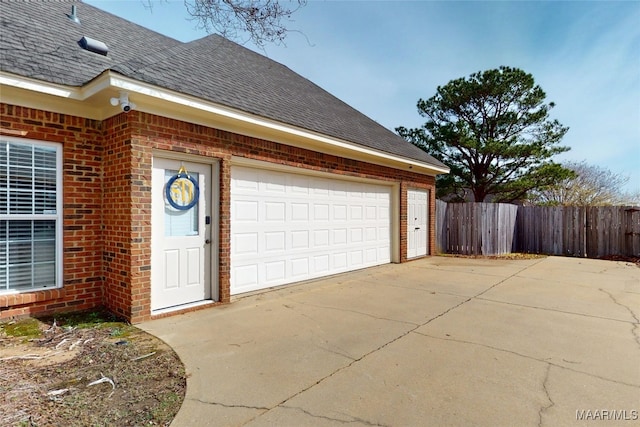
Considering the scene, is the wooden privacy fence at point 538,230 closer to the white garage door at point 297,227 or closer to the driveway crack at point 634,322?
the white garage door at point 297,227

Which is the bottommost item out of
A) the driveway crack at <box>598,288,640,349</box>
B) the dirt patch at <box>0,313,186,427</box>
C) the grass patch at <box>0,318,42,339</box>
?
the driveway crack at <box>598,288,640,349</box>

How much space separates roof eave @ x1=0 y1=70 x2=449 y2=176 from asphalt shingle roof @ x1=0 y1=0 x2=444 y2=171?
11 cm

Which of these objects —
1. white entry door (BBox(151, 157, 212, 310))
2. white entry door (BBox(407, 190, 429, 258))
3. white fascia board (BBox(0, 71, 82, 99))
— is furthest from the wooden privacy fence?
white fascia board (BBox(0, 71, 82, 99))

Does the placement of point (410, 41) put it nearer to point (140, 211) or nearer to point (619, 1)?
point (619, 1)

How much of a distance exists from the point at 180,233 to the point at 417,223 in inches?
319

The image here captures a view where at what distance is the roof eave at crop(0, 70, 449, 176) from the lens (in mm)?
4141

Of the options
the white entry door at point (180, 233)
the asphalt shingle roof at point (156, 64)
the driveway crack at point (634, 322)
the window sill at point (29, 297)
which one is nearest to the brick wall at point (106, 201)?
the window sill at point (29, 297)

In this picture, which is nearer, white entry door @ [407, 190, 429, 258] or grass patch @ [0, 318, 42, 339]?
grass patch @ [0, 318, 42, 339]

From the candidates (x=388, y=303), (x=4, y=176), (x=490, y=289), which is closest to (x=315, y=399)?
(x=388, y=303)

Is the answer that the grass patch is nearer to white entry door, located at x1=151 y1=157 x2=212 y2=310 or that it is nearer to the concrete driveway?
the concrete driveway

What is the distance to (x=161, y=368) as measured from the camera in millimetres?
3209

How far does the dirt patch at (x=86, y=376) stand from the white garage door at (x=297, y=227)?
2.38 meters

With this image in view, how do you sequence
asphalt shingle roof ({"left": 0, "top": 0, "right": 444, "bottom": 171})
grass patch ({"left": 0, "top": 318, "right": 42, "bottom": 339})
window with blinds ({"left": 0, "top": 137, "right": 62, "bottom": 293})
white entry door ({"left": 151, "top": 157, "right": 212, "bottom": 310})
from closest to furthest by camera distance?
grass patch ({"left": 0, "top": 318, "right": 42, "bottom": 339})
window with blinds ({"left": 0, "top": 137, "right": 62, "bottom": 293})
asphalt shingle roof ({"left": 0, "top": 0, "right": 444, "bottom": 171})
white entry door ({"left": 151, "top": 157, "right": 212, "bottom": 310})

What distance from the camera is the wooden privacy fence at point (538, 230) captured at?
39.0 ft
